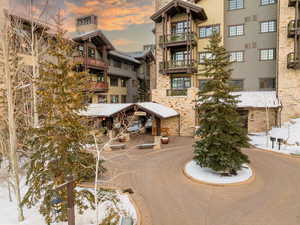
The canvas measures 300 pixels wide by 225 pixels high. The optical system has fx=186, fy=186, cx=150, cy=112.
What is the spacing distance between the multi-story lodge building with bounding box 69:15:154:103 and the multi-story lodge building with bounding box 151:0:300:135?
7541 mm

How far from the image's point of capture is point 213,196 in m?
8.38

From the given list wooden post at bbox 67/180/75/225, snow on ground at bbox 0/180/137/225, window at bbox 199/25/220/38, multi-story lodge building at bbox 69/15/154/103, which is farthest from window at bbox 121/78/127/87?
wooden post at bbox 67/180/75/225

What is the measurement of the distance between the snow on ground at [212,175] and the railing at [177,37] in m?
15.2

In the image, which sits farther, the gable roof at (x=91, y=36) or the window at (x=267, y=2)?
the gable roof at (x=91, y=36)

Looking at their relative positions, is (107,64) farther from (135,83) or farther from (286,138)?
(286,138)

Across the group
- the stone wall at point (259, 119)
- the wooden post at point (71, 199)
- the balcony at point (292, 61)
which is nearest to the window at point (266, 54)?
the balcony at point (292, 61)

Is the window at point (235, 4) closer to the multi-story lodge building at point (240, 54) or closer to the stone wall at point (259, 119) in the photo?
the multi-story lodge building at point (240, 54)

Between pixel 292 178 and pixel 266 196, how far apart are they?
10.1ft

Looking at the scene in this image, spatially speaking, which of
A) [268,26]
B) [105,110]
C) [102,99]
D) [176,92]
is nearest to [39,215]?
[105,110]

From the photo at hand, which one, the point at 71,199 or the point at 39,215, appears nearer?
the point at 71,199

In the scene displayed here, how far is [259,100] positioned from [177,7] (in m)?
13.9

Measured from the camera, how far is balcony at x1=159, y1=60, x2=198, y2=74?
70.0 feet

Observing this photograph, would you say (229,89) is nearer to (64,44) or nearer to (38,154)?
(64,44)

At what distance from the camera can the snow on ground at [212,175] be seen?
963 cm
